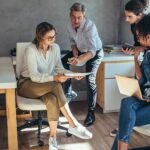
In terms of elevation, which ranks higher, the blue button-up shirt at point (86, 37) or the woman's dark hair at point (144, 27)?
the woman's dark hair at point (144, 27)

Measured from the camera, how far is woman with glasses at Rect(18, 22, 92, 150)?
2.81 meters

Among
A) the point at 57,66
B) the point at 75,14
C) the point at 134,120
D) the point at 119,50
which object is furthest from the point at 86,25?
the point at 134,120

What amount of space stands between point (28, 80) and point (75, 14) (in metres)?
0.82

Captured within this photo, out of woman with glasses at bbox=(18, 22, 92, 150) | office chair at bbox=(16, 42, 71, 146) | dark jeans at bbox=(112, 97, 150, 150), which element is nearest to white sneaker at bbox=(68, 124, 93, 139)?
woman with glasses at bbox=(18, 22, 92, 150)

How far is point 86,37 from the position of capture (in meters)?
3.26

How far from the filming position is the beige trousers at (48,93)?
278cm

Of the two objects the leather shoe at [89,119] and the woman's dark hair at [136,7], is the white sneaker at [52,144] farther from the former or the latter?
the woman's dark hair at [136,7]

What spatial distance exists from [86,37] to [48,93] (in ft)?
2.50

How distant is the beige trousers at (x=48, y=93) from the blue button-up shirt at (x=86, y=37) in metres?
0.61

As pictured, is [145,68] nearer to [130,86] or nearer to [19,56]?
[130,86]

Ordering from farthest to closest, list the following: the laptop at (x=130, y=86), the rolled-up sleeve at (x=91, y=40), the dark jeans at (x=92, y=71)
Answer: the dark jeans at (x=92, y=71) < the rolled-up sleeve at (x=91, y=40) < the laptop at (x=130, y=86)

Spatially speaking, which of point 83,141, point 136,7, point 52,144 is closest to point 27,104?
point 52,144

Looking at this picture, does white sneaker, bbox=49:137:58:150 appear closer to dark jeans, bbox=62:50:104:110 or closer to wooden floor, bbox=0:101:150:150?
wooden floor, bbox=0:101:150:150

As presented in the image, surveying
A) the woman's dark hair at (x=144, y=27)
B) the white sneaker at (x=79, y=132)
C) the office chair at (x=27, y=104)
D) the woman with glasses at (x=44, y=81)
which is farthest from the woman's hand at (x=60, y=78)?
the woman's dark hair at (x=144, y=27)
